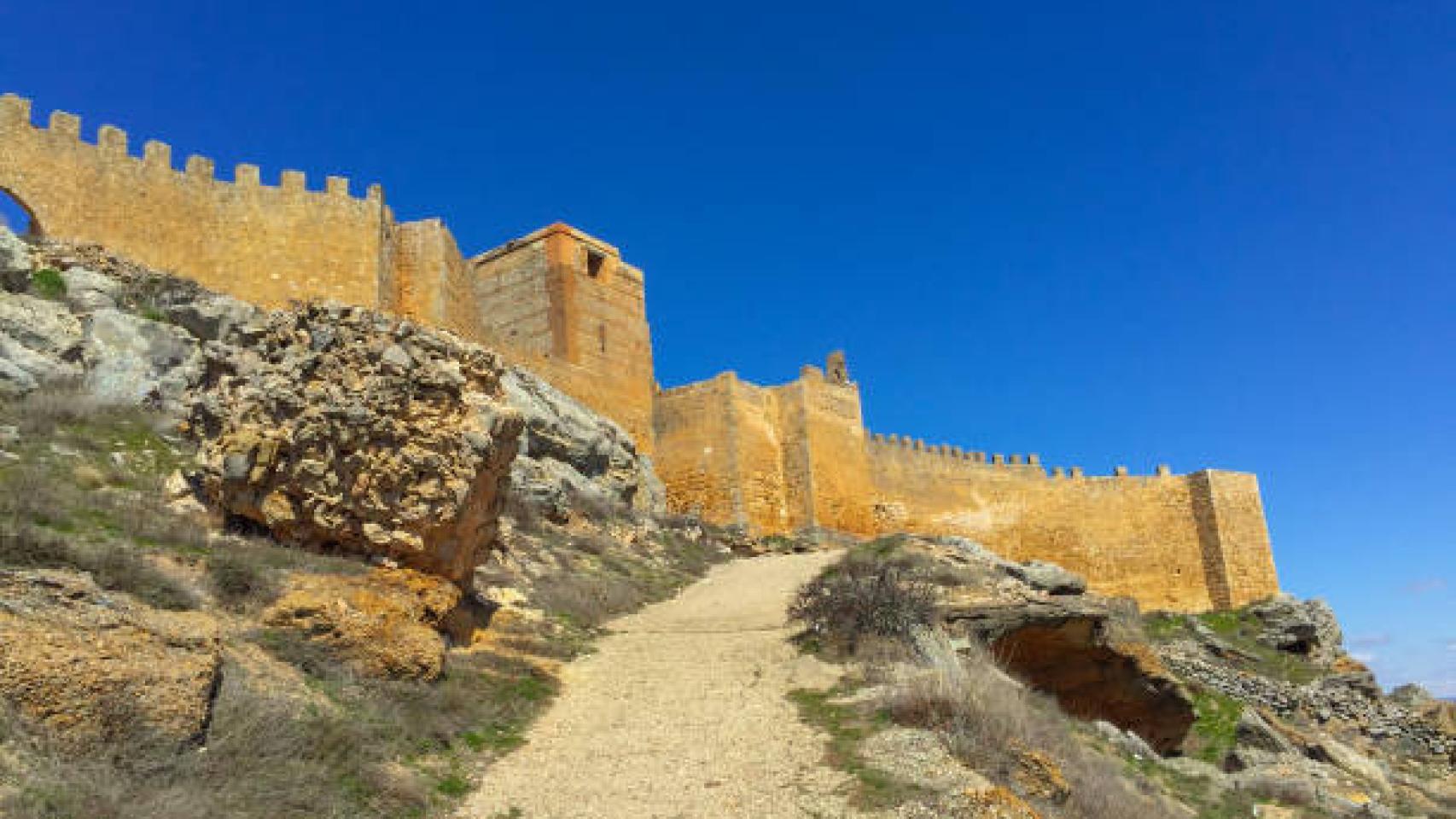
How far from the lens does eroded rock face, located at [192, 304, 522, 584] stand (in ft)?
31.6

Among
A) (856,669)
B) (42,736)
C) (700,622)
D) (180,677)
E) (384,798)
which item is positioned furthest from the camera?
(700,622)

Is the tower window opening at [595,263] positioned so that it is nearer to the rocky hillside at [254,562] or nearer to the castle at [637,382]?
the castle at [637,382]

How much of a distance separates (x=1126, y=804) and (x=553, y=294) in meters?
20.3

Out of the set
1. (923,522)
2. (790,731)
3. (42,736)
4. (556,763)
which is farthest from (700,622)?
(923,522)

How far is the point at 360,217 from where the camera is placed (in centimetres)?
1997

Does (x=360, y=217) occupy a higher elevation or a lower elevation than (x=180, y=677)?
higher

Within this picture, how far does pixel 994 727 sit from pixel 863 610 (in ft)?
→ 10.6

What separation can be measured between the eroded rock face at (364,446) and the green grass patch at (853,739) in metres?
3.52

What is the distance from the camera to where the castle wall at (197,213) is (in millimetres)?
16891

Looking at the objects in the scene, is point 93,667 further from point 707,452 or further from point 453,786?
point 707,452

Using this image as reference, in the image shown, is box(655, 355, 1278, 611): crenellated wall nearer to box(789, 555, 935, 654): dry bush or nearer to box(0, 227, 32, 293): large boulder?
box(789, 555, 935, 654): dry bush

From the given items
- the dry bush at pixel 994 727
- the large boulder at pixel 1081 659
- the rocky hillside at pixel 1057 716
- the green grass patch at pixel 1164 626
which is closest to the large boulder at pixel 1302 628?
the green grass patch at pixel 1164 626

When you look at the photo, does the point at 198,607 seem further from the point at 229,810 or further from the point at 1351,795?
the point at 1351,795

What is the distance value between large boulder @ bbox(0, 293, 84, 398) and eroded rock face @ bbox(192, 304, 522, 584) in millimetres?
3052
